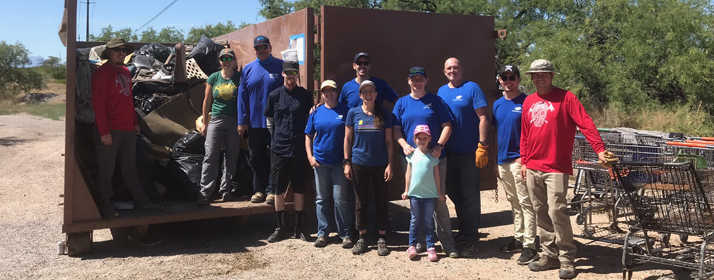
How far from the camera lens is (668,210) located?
16.1 feet

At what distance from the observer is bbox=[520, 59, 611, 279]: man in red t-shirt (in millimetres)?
4996

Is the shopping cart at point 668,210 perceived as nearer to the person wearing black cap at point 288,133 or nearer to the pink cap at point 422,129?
the pink cap at point 422,129

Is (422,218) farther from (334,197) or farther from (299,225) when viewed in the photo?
(299,225)

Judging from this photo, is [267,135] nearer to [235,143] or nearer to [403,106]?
[235,143]

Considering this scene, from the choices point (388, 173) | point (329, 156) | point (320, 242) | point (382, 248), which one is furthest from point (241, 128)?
point (382, 248)

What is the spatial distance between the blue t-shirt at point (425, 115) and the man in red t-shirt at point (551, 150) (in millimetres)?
791

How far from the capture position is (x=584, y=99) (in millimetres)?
14422

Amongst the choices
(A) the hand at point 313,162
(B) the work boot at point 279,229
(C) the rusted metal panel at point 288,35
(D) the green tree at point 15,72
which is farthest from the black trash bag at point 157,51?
(D) the green tree at point 15,72

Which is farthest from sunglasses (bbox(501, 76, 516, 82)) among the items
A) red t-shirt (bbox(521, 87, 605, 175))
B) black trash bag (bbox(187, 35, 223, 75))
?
black trash bag (bbox(187, 35, 223, 75))

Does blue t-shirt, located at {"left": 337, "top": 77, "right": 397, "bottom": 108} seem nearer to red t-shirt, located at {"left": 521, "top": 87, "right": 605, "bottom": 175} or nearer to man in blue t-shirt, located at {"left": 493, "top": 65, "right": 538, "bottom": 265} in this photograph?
man in blue t-shirt, located at {"left": 493, "top": 65, "right": 538, "bottom": 265}

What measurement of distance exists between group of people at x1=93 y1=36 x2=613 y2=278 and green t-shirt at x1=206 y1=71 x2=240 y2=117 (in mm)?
12

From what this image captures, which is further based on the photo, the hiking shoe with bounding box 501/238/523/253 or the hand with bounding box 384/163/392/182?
the hiking shoe with bounding box 501/238/523/253

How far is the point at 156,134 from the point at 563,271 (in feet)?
16.1

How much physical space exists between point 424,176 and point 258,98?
2134mm
